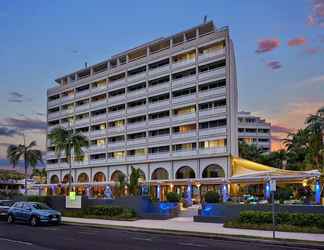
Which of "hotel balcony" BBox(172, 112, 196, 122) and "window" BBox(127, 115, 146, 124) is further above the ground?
"window" BBox(127, 115, 146, 124)

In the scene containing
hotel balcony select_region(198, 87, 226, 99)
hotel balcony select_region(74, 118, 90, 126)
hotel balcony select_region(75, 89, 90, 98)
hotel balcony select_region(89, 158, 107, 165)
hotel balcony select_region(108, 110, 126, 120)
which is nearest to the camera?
hotel balcony select_region(198, 87, 226, 99)

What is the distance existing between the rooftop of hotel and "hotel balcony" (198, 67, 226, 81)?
6138 millimetres

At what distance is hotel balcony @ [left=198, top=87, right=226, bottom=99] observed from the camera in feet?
210

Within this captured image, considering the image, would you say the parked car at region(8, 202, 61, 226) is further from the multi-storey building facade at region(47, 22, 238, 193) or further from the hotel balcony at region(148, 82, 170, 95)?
the hotel balcony at region(148, 82, 170, 95)

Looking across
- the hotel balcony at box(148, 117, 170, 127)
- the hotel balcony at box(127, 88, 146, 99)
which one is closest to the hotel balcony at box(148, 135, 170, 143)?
the hotel balcony at box(148, 117, 170, 127)

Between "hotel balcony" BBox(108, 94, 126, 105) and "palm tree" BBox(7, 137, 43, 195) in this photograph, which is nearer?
"palm tree" BBox(7, 137, 43, 195)

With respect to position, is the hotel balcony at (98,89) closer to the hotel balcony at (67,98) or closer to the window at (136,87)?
the window at (136,87)

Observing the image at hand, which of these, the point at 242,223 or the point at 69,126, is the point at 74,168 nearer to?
the point at 69,126

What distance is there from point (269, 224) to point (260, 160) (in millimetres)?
75048

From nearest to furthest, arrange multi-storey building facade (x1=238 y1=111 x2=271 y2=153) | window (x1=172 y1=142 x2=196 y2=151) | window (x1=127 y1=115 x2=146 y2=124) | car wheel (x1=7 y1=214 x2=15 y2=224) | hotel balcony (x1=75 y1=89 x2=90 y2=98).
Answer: car wheel (x1=7 y1=214 x2=15 y2=224), window (x1=172 y1=142 x2=196 y2=151), window (x1=127 y1=115 x2=146 y2=124), hotel balcony (x1=75 y1=89 x2=90 y2=98), multi-storey building facade (x1=238 y1=111 x2=271 y2=153)

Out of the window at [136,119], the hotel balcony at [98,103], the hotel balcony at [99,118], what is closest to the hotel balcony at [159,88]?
the window at [136,119]

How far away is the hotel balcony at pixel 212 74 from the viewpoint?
64.1 m

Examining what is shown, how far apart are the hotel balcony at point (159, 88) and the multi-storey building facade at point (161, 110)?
159mm

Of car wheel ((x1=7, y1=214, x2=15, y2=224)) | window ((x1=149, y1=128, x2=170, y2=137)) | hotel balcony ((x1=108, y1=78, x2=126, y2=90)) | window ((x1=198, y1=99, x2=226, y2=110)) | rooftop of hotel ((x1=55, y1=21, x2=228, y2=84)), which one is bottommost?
car wheel ((x1=7, y1=214, x2=15, y2=224))
